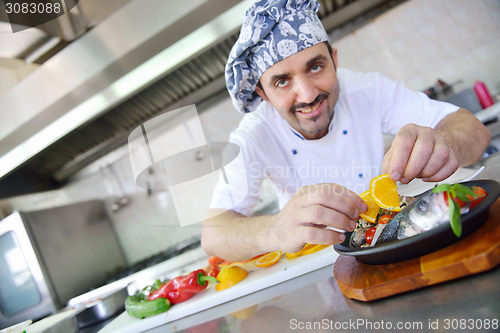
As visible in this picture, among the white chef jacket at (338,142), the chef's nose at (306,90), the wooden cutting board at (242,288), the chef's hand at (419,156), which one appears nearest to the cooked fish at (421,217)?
the chef's hand at (419,156)

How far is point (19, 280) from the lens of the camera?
8.05ft

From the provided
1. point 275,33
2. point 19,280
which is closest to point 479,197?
point 275,33

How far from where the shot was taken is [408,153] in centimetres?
62

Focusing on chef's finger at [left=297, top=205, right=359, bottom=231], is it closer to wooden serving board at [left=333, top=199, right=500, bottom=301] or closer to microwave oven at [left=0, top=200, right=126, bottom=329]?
wooden serving board at [left=333, top=199, right=500, bottom=301]

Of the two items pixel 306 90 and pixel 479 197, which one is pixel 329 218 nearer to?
pixel 479 197

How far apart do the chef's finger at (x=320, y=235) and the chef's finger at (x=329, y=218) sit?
2cm

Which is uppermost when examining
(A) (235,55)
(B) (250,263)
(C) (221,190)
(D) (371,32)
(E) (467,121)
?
(D) (371,32)

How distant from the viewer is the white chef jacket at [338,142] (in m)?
1.28

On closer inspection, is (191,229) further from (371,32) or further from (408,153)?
(408,153)

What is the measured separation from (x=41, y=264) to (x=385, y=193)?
2.74 m

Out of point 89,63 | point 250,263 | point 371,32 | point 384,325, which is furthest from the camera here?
point 371,32

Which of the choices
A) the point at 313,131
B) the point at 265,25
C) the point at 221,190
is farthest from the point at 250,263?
the point at 265,25

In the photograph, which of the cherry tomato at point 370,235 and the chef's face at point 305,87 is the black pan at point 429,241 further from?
the chef's face at point 305,87

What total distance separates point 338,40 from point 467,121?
67.4 inches
